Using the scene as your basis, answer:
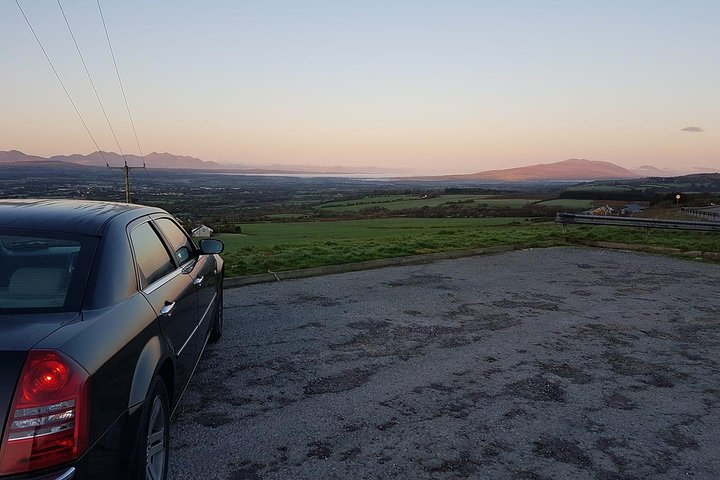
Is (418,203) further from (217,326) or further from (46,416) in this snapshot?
(46,416)

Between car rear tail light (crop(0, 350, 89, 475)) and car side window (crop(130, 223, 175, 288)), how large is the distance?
1.07 m

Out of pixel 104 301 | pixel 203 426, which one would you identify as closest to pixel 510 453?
pixel 203 426

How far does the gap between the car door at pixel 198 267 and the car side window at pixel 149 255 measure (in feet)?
0.87

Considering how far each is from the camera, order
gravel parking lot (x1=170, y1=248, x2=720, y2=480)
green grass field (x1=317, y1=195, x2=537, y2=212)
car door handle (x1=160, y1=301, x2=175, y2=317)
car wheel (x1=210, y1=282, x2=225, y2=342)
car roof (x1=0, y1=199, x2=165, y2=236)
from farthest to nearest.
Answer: green grass field (x1=317, y1=195, x2=537, y2=212) < car wheel (x1=210, y1=282, x2=225, y2=342) < gravel parking lot (x1=170, y1=248, x2=720, y2=480) < car door handle (x1=160, y1=301, x2=175, y2=317) < car roof (x1=0, y1=199, x2=165, y2=236)

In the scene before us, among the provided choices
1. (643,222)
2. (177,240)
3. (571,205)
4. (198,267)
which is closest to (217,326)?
(198,267)

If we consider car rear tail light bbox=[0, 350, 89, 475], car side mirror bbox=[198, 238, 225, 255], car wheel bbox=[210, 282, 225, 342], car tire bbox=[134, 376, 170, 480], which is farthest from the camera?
car wheel bbox=[210, 282, 225, 342]

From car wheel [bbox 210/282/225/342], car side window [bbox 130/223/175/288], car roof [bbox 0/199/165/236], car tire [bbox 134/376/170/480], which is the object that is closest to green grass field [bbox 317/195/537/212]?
car wheel [bbox 210/282/225/342]

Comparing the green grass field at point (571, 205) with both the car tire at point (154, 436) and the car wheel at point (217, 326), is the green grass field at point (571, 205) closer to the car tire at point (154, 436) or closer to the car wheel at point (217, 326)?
the car wheel at point (217, 326)

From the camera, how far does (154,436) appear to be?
2.72 meters

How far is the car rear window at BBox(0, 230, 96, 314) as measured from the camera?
2.44 metres

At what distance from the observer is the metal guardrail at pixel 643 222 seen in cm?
1551

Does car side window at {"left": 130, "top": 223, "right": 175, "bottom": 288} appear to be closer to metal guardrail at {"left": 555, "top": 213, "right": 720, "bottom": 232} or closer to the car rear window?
the car rear window

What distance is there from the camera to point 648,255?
12188mm

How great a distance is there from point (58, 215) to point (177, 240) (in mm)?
1368
